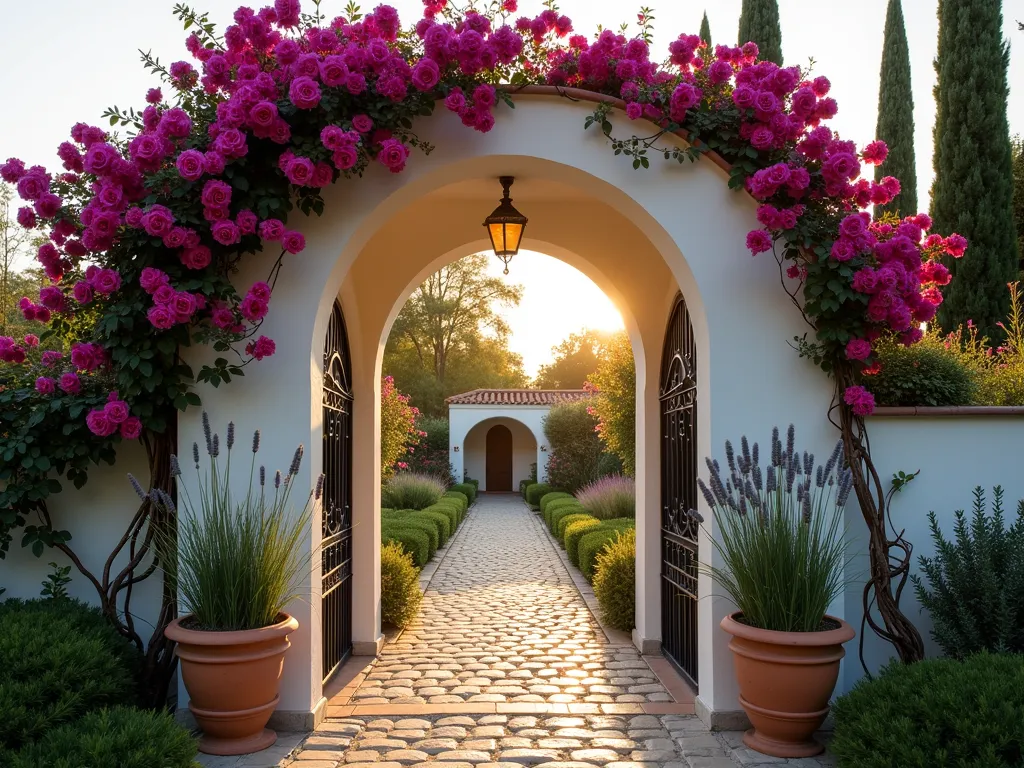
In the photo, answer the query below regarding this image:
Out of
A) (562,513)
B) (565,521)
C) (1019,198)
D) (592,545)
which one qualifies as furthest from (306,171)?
(1019,198)

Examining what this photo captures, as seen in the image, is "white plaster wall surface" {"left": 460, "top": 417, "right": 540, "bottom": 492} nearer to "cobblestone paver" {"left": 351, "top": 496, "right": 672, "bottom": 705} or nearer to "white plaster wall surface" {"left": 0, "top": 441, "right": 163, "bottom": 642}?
"cobblestone paver" {"left": 351, "top": 496, "right": 672, "bottom": 705}

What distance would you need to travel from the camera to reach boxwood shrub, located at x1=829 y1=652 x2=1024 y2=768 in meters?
2.85

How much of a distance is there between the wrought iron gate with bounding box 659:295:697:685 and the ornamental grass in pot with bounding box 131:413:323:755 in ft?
8.37

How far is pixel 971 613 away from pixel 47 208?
514 centimetres

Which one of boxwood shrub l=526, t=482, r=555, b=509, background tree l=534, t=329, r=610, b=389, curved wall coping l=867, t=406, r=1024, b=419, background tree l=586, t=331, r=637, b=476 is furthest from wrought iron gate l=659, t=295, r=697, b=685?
background tree l=534, t=329, r=610, b=389

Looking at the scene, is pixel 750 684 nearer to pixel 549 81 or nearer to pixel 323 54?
pixel 549 81

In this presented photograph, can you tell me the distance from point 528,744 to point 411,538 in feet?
19.8

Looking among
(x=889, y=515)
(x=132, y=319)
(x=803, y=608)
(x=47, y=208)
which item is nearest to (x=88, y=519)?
(x=132, y=319)

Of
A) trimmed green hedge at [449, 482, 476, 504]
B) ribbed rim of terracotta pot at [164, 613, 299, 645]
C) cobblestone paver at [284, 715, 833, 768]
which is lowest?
trimmed green hedge at [449, 482, 476, 504]

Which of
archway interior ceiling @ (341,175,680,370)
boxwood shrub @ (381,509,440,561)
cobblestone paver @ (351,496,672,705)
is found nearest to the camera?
cobblestone paver @ (351,496,672,705)

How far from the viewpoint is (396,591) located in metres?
7.02

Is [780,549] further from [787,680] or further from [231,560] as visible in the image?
[231,560]

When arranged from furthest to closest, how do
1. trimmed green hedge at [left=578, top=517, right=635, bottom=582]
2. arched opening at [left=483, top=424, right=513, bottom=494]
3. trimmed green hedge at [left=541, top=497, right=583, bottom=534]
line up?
arched opening at [left=483, top=424, right=513, bottom=494], trimmed green hedge at [left=541, top=497, right=583, bottom=534], trimmed green hedge at [left=578, top=517, right=635, bottom=582]

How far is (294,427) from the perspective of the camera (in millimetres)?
4344
